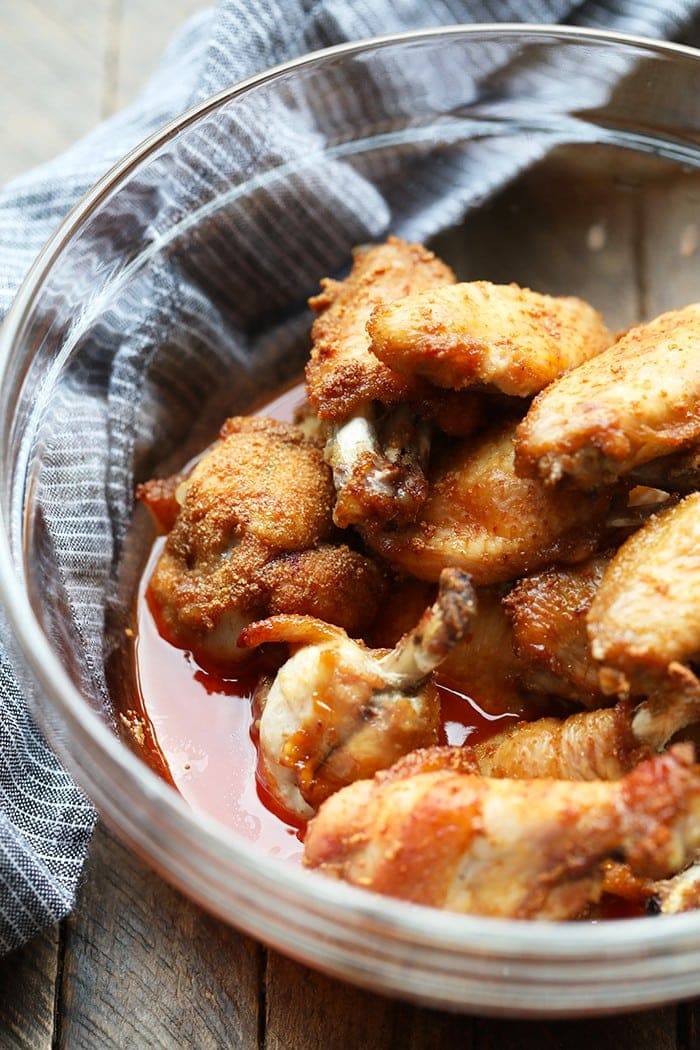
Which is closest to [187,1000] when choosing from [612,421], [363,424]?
[363,424]

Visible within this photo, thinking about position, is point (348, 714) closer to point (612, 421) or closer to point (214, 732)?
point (214, 732)

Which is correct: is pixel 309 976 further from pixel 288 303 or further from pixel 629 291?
pixel 629 291

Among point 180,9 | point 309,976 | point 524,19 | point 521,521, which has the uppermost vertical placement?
point 180,9

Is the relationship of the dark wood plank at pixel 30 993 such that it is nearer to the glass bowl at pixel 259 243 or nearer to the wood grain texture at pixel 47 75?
the glass bowl at pixel 259 243

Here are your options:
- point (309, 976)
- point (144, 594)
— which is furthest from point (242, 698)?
point (309, 976)

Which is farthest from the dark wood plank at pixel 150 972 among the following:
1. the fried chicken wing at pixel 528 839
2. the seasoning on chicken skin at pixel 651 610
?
the seasoning on chicken skin at pixel 651 610
